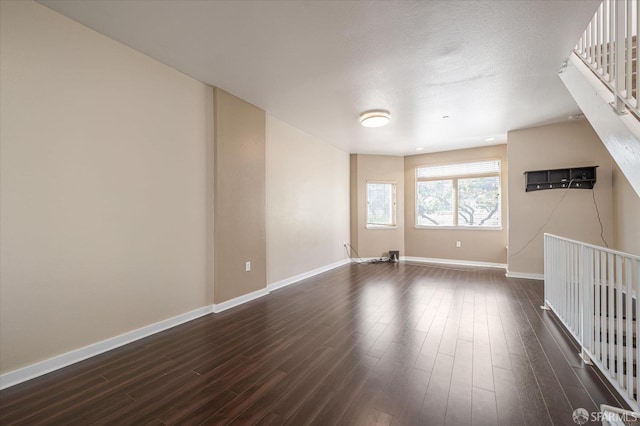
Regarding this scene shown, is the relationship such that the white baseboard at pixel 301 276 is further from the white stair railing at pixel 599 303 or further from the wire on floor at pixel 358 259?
the white stair railing at pixel 599 303

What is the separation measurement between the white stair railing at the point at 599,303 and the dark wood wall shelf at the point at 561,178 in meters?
2.17

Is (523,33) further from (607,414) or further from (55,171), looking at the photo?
(55,171)

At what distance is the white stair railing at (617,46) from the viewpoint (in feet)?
5.78

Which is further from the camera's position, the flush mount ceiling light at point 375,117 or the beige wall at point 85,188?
the flush mount ceiling light at point 375,117

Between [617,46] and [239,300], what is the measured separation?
14.2ft

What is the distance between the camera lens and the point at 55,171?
2010 millimetres

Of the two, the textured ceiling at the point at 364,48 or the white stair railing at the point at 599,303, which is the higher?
the textured ceiling at the point at 364,48

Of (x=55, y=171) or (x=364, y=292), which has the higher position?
(x=55, y=171)

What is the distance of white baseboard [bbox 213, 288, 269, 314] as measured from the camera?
126 inches

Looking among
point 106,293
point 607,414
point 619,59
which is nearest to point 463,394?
point 607,414

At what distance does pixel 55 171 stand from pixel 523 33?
4.04 m

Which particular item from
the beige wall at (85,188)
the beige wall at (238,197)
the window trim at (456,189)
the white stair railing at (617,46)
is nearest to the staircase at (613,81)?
the white stair railing at (617,46)

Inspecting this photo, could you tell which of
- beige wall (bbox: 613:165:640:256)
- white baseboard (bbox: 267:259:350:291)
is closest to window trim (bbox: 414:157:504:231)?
beige wall (bbox: 613:165:640:256)

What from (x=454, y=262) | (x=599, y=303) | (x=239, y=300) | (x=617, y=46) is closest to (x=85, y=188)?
(x=239, y=300)
